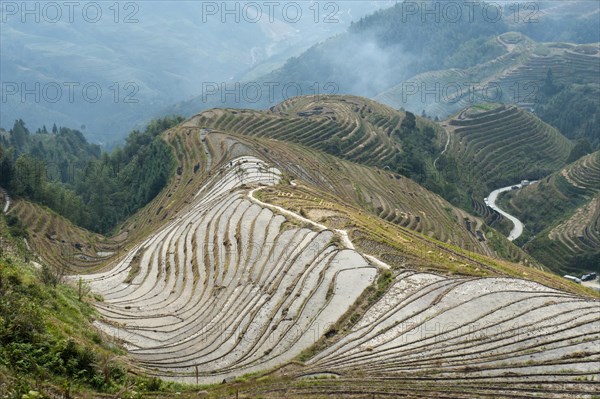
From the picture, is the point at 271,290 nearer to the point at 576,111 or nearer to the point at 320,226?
the point at 320,226

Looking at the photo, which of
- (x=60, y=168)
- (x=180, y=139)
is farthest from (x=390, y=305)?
(x=60, y=168)

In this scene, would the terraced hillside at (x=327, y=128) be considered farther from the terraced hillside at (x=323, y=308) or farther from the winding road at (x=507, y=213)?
the terraced hillside at (x=323, y=308)

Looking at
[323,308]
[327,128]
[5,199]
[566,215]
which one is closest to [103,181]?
[5,199]

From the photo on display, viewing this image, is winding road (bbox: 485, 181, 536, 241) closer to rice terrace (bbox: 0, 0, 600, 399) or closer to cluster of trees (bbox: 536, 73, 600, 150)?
rice terrace (bbox: 0, 0, 600, 399)

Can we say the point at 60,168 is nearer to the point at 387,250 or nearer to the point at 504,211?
the point at 504,211

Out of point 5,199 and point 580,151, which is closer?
point 5,199
